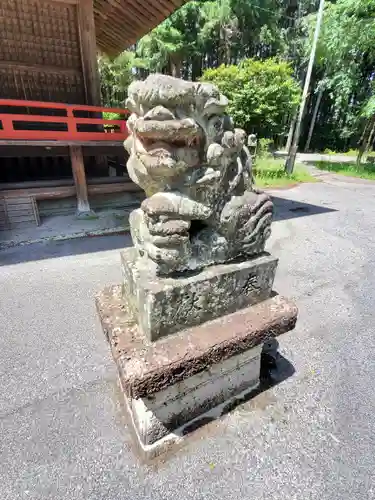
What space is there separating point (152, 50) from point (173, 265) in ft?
53.3

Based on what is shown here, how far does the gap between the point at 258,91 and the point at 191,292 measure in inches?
374

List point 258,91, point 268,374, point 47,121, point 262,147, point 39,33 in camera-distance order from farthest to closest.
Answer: point 262,147, point 258,91, point 39,33, point 47,121, point 268,374

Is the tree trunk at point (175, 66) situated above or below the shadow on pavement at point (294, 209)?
above

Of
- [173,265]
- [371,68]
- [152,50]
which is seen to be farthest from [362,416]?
[152,50]

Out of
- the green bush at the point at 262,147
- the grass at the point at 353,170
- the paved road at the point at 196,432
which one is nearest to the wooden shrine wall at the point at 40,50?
the paved road at the point at 196,432

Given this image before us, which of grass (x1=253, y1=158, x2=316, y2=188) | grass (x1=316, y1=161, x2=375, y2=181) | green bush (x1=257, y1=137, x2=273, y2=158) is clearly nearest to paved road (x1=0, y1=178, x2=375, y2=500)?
grass (x1=253, y1=158, x2=316, y2=188)

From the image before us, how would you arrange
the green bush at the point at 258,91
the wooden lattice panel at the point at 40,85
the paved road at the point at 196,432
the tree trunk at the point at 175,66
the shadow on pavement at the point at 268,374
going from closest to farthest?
the paved road at the point at 196,432 → the shadow on pavement at the point at 268,374 → the wooden lattice panel at the point at 40,85 → the green bush at the point at 258,91 → the tree trunk at the point at 175,66

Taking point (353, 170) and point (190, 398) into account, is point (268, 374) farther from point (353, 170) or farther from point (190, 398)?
point (353, 170)

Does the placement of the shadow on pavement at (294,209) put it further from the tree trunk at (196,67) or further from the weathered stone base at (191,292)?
the tree trunk at (196,67)

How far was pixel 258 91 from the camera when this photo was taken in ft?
29.2

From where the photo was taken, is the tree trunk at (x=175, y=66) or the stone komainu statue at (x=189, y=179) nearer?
the stone komainu statue at (x=189, y=179)

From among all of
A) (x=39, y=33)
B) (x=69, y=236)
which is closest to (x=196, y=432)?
(x=69, y=236)

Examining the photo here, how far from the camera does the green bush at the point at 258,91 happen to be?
Result: 8.89 metres

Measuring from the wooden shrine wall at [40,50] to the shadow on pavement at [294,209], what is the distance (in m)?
4.67
